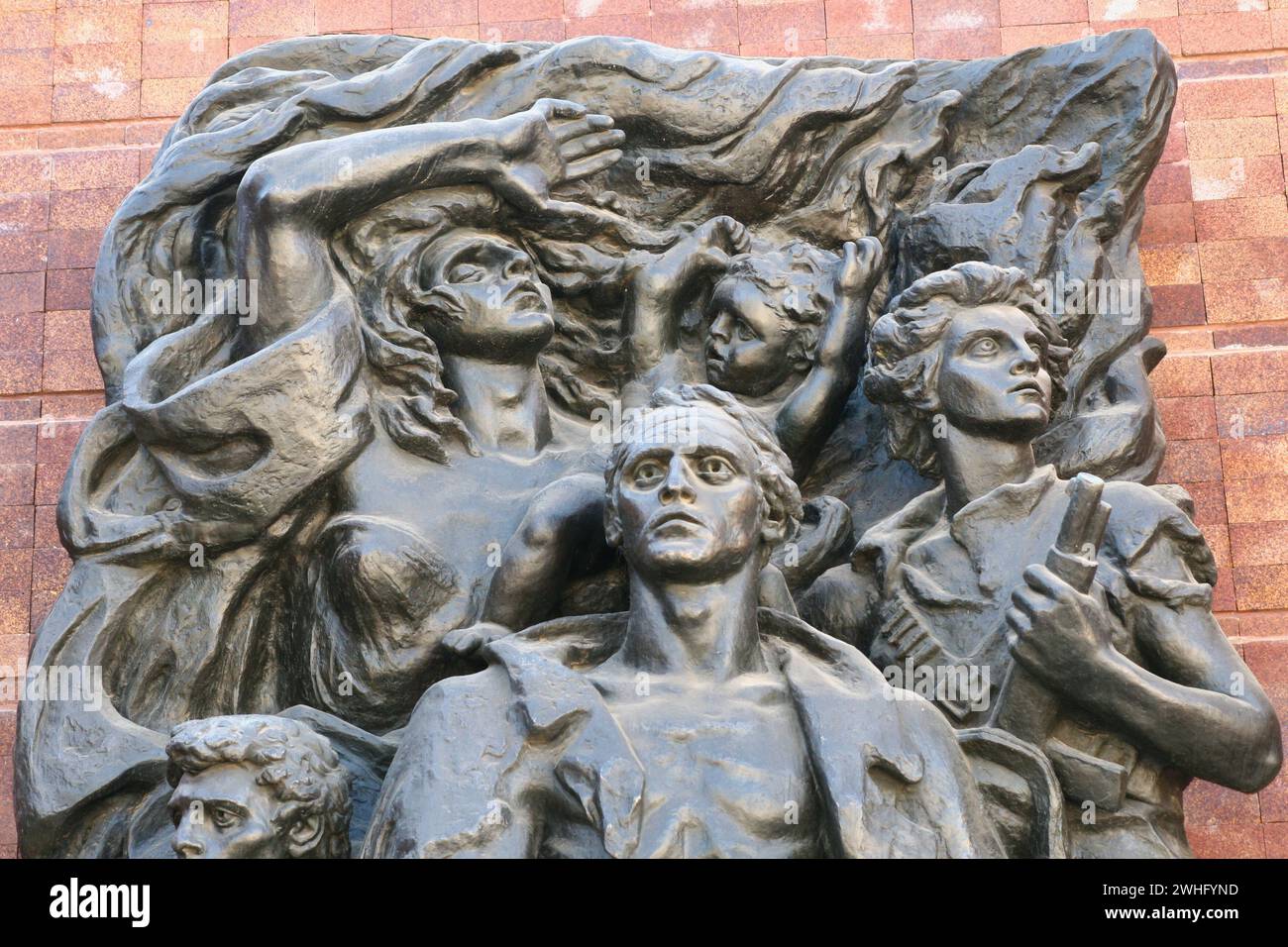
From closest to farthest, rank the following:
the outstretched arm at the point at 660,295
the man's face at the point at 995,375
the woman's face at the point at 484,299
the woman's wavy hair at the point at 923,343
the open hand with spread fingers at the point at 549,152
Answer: the man's face at the point at 995,375
the woman's wavy hair at the point at 923,343
the woman's face at the point at 484,299
the open hand with spread fingers at the point at 549,152
the outstretched arm at the point at 660,295

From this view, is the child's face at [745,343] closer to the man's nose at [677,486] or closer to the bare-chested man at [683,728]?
the bare-chested man at [683,728]

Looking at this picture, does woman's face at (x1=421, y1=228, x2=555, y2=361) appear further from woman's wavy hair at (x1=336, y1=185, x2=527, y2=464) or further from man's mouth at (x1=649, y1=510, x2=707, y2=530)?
man's mouth at (x1=649, y1=510, x2=707, y2=530)

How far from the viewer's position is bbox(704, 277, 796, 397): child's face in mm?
8039

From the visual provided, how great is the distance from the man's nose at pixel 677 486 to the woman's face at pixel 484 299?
4.11 feet

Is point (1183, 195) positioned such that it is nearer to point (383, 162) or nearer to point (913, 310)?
point (913, 310)

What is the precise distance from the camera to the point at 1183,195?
29.4 feet

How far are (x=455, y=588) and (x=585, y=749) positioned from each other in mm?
1153

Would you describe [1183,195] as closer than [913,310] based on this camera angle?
No

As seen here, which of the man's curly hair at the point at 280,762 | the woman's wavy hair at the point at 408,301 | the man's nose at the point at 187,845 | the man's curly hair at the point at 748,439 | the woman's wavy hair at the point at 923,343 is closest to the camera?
the man's nose at the point at 187,845

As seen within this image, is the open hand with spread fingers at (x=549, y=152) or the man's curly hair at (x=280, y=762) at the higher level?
the open hand with spread fingers at (x=549, y=152)

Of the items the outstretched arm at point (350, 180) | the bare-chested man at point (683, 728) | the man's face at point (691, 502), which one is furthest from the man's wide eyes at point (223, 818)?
the outstretched arm at point (350, 180)

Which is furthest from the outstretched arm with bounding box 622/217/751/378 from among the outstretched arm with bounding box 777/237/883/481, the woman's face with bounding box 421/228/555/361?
the outstretched arm with bounding box 777/237/883/481

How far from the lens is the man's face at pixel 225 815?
649 cm

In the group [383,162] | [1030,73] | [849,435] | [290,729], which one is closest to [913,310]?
[849,435]
